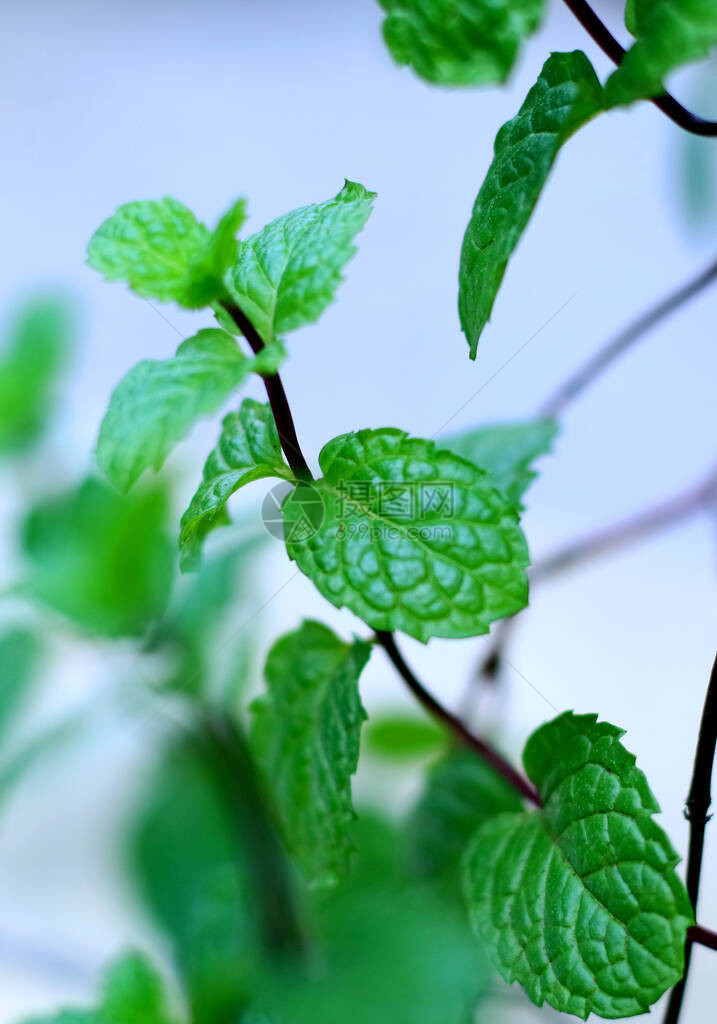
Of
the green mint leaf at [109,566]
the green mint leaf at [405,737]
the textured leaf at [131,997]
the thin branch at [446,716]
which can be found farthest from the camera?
the green mint leaf at [405,737]

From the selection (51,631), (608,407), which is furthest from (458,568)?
(608,407)

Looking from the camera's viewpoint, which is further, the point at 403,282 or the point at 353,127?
the point at 353,127

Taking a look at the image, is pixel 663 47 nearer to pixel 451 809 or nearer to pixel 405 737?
pixel 451 809

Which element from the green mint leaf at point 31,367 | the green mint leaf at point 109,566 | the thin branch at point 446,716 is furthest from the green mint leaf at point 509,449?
the green mint leaf at point 31,367

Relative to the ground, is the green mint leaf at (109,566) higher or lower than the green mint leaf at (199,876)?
higher

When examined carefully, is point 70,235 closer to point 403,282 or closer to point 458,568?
point 403,282

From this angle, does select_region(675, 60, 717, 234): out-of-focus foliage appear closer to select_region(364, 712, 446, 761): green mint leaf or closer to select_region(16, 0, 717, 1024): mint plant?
select_region(16, 0, 717, 1024): mint plant

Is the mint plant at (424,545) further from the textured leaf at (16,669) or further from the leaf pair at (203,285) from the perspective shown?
the textured leaf at (16,669)
